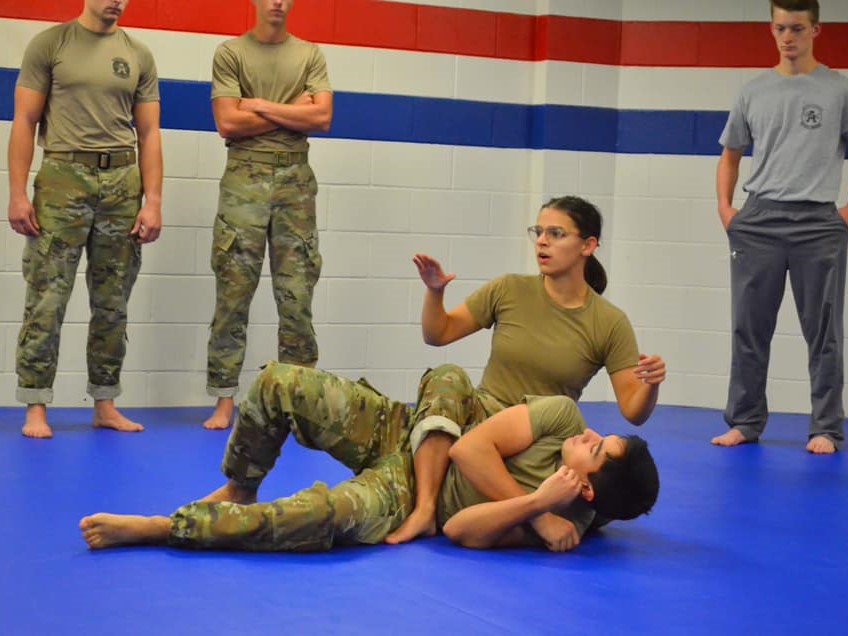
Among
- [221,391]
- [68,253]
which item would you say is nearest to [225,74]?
[68,253]

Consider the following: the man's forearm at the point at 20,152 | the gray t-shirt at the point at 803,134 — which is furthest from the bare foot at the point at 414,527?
the gray t-shirt at the point at 803,134

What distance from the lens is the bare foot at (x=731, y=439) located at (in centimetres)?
563

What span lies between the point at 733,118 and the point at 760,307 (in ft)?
2.69

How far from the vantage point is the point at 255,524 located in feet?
11.1

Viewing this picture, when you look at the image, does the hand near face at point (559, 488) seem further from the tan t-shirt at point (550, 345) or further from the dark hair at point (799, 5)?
the dark hair at point (799, 5)

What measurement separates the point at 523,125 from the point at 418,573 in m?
3.87

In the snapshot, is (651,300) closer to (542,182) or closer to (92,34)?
(542,182)

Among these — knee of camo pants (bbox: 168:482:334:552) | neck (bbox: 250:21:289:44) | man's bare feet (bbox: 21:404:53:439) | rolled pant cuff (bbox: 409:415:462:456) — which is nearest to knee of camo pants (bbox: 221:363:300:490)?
knee of camo pants (bbox: 168:482:334:552)

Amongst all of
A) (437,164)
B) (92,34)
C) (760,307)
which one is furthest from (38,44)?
(760,307)

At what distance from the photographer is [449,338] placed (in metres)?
4.05

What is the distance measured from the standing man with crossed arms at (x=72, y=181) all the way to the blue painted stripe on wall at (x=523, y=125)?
1.32 metres

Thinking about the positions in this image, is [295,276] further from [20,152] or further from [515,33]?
[515,33]

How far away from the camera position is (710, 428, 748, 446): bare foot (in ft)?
18.5

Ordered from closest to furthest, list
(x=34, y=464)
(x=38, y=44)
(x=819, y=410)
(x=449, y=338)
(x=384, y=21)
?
(x=449, y=338), (x=34, y=464), (x=38, y=44), (x=819, y=410), (x=384, y=21)
